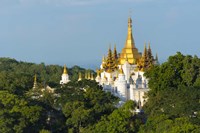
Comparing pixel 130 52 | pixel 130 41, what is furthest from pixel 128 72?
pixel 130 41

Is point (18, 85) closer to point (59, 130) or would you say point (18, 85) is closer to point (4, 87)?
point (4, 87)

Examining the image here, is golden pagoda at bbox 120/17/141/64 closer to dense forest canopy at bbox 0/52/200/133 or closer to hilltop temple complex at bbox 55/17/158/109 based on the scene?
hilltop temple complex at bbox 55/17/158/109

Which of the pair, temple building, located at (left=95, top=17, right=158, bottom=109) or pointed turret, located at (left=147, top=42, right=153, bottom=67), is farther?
pointed turret, located at (left=147, top=42, right=153, bottom=67)

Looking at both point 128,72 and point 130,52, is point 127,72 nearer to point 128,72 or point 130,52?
point 128,72

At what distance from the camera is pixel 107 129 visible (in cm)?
3791

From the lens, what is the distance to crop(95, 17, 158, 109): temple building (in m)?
46.3

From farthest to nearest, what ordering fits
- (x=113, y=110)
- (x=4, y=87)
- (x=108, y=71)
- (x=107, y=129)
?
(x=108, y=71), (x=4, y=87), (x=113, y=110), (x=107, y=129)

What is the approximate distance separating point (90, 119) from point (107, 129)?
177 centimetres

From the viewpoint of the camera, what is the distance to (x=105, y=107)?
4088 centimetres

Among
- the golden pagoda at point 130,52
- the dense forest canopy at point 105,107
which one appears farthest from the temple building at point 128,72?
the dense forest canopy at point 105,107

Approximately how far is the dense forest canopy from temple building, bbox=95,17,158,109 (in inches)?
62.9

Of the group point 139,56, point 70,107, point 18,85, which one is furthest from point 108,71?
point 70,107

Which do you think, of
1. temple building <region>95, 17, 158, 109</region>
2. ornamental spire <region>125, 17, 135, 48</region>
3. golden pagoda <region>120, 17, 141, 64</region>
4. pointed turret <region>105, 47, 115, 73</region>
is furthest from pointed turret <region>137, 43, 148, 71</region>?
pointed turret <region>105, 47, 115, 73</region>

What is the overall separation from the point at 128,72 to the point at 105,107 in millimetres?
8426
